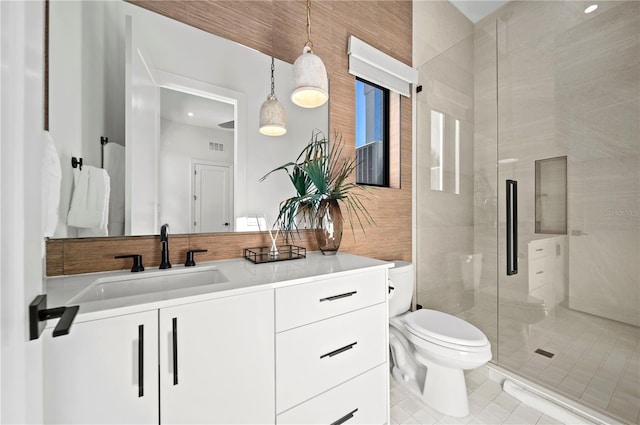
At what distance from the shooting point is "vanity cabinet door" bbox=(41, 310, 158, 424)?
664 mm

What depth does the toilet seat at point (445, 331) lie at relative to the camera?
4.41 feet

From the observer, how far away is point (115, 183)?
1137 mm

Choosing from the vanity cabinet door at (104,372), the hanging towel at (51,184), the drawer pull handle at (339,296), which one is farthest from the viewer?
the drawer pull handle at (339,296)

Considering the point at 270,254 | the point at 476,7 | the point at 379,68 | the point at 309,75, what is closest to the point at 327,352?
the point at 270,254

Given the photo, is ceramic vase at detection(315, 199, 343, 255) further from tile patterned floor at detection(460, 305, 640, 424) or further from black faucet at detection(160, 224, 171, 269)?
tile patterned floor at detection(460, 305, 640, 424)

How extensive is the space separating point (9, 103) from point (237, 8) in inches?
55.8

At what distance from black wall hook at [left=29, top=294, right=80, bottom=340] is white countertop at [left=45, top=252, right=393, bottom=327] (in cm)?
27

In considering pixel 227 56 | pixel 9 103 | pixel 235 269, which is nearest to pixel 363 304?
pixel 235 269

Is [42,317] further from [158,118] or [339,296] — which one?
[158,118]

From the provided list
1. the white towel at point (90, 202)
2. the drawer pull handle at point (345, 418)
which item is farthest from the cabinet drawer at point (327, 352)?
the white towel at point (90, 202)

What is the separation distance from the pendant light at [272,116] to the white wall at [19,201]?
3.43ft

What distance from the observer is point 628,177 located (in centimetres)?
148

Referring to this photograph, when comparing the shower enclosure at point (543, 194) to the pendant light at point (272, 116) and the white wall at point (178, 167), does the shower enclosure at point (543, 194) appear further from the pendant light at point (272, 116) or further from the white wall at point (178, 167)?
the white wall at point (178, 167)

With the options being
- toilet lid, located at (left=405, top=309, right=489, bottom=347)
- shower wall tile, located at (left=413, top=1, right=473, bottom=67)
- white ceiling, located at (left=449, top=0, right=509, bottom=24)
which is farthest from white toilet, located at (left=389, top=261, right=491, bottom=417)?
white ceiling, located at (left=449, top=0, right=509, bottom=24)
